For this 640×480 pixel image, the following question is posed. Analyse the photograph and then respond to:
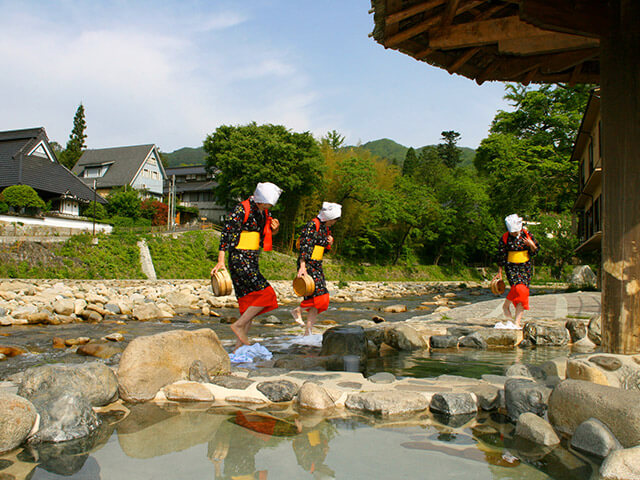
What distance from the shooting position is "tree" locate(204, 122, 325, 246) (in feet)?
114

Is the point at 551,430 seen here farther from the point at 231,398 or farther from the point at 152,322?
the point at 152,322

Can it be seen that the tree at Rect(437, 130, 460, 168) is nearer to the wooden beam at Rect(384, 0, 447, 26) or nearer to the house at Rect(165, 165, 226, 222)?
the house at Rect(165, 165, 226, 222)

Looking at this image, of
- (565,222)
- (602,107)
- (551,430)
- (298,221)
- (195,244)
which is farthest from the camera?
(298,221)

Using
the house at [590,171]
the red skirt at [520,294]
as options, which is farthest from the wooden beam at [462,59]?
the house at [590,171]

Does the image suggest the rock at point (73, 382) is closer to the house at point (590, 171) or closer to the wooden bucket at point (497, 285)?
the wooden bucket at point (497, 285)

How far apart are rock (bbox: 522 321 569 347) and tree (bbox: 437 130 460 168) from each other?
69274mm

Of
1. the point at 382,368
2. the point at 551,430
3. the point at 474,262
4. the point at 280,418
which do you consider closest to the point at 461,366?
the point at 382,368

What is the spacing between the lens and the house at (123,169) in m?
47.0

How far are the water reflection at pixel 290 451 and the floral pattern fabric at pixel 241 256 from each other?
213 centimetres

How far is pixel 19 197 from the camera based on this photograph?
28062 millimetres

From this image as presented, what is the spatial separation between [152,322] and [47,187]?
2814cm

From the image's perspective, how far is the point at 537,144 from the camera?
29.2 m

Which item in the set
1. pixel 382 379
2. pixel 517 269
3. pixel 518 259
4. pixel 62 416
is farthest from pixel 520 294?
pixel 62 416

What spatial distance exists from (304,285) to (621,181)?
407cm
